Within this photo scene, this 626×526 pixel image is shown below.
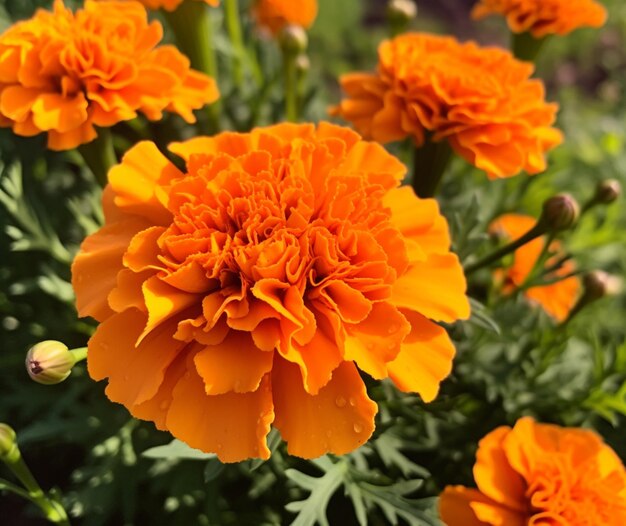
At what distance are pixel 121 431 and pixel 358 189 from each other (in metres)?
0.54

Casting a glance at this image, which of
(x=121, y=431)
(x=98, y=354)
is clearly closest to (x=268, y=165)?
(x=98, y=354)

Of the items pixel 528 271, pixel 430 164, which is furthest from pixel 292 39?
pixel 528 271

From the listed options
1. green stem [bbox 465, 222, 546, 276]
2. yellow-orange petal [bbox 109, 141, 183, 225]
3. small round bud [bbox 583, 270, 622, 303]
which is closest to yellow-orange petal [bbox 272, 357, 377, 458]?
yellow-orange petal [bbox 109, 141, 183, 225]

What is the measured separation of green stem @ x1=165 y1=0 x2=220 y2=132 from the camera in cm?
97

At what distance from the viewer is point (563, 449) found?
80 cm

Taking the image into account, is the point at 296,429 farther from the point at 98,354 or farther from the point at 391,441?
the point at 391,441

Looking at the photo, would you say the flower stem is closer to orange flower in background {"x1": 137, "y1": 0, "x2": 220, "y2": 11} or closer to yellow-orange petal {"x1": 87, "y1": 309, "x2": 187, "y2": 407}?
yellow-orange petal {"x1": 87, "y1": 309, "x2": 187, "y2": 407}

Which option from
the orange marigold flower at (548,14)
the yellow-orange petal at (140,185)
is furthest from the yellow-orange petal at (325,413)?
the orange marigold flower at (548,14)

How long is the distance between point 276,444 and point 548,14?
31.5 inches

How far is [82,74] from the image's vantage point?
0.77 metres

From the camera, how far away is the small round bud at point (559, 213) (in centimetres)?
86

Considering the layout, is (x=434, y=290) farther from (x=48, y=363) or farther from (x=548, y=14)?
(x=548, y=14)

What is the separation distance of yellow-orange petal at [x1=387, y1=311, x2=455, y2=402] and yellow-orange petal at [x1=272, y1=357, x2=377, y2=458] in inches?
1.9

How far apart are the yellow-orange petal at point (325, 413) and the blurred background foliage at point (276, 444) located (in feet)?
0.36
